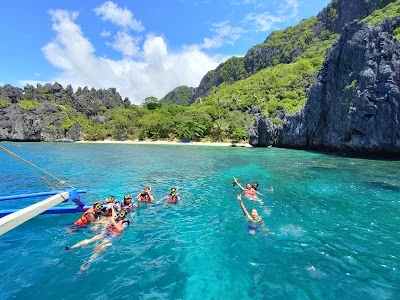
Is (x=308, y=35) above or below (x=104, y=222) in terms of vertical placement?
above

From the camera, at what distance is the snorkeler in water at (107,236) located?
1002 centimetres

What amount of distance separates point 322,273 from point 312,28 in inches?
7161

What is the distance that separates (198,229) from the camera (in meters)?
12.8

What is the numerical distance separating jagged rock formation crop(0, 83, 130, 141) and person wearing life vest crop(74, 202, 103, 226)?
103m

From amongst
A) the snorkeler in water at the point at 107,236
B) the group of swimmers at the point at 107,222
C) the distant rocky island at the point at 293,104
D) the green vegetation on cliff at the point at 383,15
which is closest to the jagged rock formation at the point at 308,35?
the distant rocky island at the point at 293,104

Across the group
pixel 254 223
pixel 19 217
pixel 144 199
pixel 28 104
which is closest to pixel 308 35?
pixel 28 104

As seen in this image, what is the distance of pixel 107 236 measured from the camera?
Answer: 11453 millimetres

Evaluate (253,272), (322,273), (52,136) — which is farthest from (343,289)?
(52,136)

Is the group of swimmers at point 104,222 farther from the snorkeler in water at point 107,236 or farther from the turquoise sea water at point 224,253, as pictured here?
the turquoise sea water at point 224,253

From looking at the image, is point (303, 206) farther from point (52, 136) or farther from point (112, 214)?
point (52, 136)

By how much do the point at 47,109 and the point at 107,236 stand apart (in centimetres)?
12555

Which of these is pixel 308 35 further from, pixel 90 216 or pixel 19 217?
pixel 19 217

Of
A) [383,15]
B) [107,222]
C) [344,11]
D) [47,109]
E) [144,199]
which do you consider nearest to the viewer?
[107,222]

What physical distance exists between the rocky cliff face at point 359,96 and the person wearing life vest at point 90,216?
39294mm
